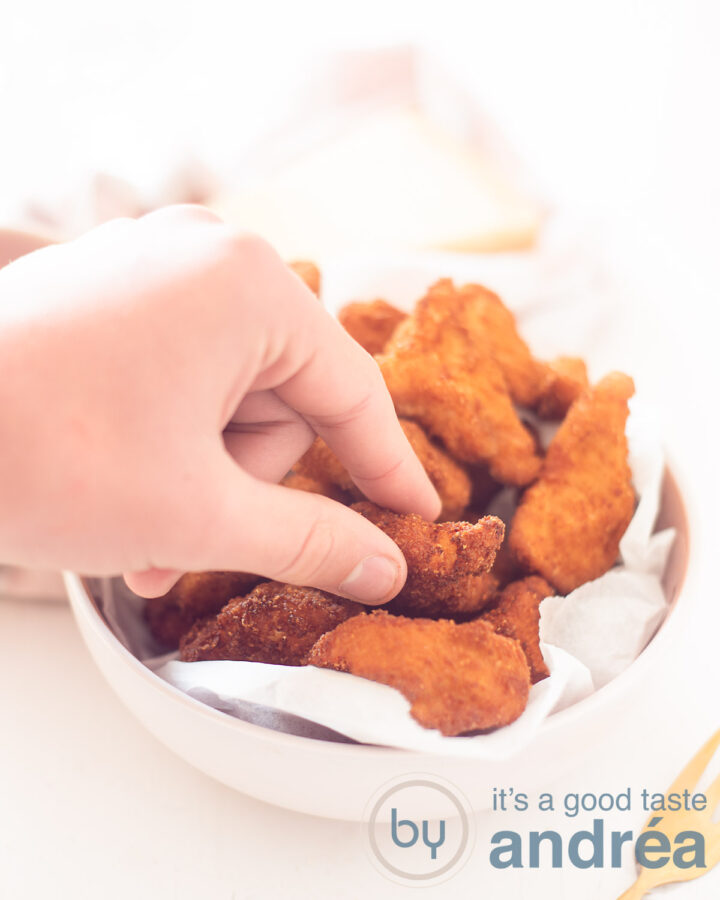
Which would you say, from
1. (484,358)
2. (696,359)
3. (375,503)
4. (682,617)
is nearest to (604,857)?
(682,617)

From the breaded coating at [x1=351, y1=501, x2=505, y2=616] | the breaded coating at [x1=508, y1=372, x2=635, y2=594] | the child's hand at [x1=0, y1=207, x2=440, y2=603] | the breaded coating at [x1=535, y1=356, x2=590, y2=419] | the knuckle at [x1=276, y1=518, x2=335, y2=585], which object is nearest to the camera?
the child's hand at [x1=0, y1=207, x2=440, y2=603]

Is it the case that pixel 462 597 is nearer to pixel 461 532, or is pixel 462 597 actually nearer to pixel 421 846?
pixel 461 532

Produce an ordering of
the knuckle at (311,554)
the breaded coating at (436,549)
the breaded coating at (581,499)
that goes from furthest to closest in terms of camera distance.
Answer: the breaded coating at (581,499) → the breaded coating at (436,549) → the knuckle at (311,554)

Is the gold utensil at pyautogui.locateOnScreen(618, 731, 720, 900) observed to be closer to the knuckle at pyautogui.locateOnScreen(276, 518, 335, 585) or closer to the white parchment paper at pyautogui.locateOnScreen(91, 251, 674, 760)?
the white parchment paper at pyautogui.locateOnScreen(91, 251, 674, 760)

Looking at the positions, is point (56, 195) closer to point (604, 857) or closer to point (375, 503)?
point (375, 503)

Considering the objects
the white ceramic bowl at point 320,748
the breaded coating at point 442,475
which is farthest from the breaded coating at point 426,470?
the white ceramic bowl at point 320,748

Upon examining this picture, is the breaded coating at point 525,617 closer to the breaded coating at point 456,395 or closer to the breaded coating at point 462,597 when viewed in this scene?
the breaded coating at point 462,597

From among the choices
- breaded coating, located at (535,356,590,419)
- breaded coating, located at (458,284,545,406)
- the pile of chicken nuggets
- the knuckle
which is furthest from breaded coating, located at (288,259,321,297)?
the knuckle
